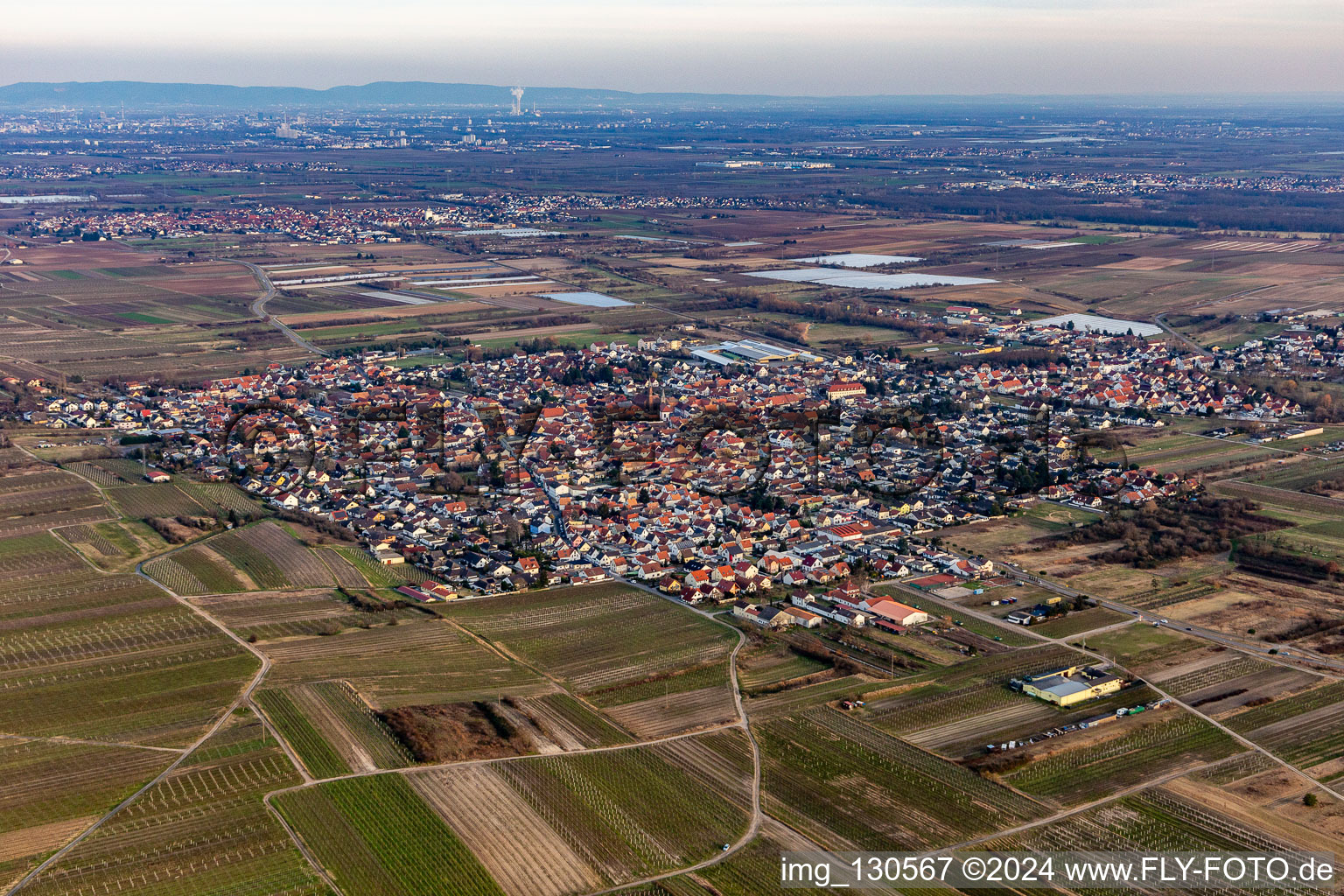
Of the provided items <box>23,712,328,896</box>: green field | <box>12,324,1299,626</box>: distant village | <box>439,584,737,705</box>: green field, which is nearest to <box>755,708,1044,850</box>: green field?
<box>439,584,737,705</box>: green field

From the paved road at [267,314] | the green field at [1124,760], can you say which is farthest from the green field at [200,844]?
the paved road at [267,314]

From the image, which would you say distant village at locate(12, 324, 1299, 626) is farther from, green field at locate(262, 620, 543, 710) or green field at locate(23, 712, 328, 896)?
green field at locate(23, 712, 328, 896)

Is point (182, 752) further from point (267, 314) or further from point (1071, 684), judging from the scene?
point (267, 314)

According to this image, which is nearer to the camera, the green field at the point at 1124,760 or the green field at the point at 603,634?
the green field at the point at 1124,760

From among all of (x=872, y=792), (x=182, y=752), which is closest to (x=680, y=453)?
(x=872, y=792)

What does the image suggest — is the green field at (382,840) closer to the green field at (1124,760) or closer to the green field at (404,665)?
the green field at (404,665)

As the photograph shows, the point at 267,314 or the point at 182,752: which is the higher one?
the point at 267,314

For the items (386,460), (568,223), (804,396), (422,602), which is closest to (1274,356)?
(804,396)
